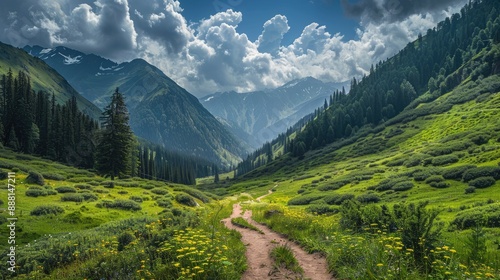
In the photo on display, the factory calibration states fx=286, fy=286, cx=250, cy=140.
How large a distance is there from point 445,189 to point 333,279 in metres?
37.6

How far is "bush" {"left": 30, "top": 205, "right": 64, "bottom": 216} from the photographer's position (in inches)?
1056

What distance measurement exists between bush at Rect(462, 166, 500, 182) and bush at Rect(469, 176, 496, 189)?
1761mm

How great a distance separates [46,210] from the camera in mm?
27359

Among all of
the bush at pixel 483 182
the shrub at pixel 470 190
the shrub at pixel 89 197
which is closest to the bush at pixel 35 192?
the shrub at pixel 89 197

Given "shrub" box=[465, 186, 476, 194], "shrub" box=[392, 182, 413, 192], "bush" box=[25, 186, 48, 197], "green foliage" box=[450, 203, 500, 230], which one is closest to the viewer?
"green foliage" box=[450, 203, 500, 230]

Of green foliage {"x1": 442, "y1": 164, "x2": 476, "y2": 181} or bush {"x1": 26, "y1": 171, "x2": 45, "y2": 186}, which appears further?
green foliage {"x1": 442, "y1": 164, "x2": 476, "y2": 181}

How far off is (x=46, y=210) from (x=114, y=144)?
4040cm

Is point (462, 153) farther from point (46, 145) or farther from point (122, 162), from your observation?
point (46, 145)

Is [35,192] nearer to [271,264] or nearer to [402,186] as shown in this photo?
[271,264]

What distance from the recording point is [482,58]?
509 ft

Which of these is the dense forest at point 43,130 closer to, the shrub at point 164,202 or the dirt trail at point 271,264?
the shrub at point 164,202

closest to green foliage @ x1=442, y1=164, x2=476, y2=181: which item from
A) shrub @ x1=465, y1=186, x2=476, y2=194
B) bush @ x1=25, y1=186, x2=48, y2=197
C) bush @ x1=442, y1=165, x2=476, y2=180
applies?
bush @ x1=442, y1=165, x2=476, y2=180

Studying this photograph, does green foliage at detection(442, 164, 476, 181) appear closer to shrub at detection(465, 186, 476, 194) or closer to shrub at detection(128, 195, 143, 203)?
shrub at detection(465, 186, 476, 194)

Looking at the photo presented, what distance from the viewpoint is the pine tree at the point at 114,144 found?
65062mm
